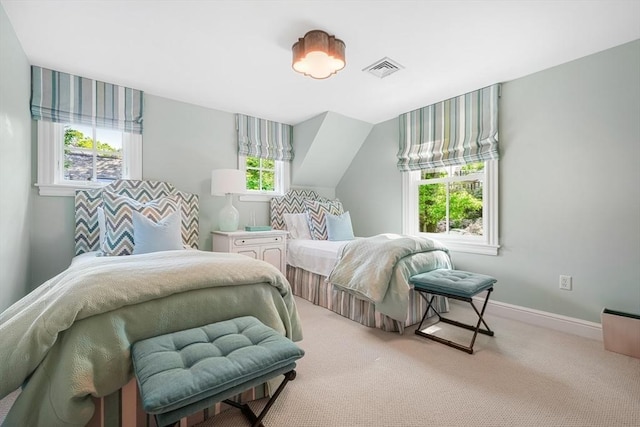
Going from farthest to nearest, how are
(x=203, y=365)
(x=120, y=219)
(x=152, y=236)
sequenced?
(x=120, y=219), (x=152, y=236), (x=203, y=365)

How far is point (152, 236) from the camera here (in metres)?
2.24

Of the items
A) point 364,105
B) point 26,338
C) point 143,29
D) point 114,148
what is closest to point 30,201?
point 114,148

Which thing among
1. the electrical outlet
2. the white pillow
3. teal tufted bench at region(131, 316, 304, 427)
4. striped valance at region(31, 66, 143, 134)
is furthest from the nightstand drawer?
the electrical outlet

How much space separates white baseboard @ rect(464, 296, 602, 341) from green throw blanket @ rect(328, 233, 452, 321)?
682mm

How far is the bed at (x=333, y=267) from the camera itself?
2.32 m

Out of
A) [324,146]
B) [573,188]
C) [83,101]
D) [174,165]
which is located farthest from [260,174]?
[573,188]

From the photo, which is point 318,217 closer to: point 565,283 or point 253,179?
point 253,179

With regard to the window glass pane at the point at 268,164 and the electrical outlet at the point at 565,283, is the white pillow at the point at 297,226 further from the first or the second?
the electrical outlet at the point at 565,283

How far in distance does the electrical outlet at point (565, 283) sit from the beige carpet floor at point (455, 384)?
0.38 meters

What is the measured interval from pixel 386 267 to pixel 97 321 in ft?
6.11

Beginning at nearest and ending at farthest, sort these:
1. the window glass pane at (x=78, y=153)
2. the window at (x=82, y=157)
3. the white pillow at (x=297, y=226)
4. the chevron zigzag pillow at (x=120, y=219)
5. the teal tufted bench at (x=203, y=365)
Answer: the teal tufted bench at (x=203, y=365)
the chevron zigzag pillow at (x=120, y=219)
the window at (x=82, y=157)
the window glass pane at (x=78, y=153)
the white pillow at (x=297, y=226)

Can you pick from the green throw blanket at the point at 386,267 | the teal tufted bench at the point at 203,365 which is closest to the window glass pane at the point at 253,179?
the green throw blanket at the point at 386,267

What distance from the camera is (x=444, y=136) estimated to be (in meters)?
3.21

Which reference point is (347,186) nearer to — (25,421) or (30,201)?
(30,201)
